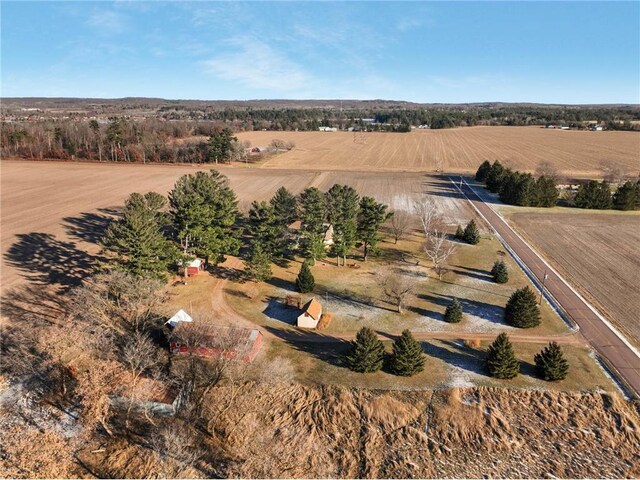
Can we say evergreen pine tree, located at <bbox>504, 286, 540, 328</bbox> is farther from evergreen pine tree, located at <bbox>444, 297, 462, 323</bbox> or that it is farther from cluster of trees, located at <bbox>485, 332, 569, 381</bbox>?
cluster of trees, located at <bbox>485, 332, 569, 381</bbox>

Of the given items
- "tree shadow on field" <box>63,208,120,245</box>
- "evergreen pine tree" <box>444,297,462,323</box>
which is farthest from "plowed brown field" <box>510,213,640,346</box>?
"tree shadow on field" <box>63,208,120,245</box>

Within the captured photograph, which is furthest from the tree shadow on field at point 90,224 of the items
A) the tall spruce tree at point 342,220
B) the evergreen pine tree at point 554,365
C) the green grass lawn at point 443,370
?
the evergreen pine tree at point 554,365

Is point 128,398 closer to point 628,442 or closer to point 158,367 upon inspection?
point 158,367

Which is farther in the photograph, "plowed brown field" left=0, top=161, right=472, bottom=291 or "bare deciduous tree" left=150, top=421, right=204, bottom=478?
"plowed brown field" left=0, top=161, right=472, bottom=291

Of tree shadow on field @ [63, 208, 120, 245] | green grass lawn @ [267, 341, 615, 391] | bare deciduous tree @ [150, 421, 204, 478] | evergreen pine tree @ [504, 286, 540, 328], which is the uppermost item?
tree shadow on field @ [63, 208, 120, 245]

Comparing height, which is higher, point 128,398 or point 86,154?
point 86,154

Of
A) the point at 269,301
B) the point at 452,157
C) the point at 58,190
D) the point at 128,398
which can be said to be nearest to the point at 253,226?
the point at 269,301

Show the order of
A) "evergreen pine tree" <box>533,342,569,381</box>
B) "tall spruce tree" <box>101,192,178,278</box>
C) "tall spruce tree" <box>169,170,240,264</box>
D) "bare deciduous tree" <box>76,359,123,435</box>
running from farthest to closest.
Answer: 1. "tall spruce tree" <box>169,170,240,264</box>
2. "tall spruce tree" <box>101,192,178,278</box>
3. "evergreen pine tree" <box>533,342,569,381</box>
4. "bare deciduous tree" <box>76,359,123,435</box>
